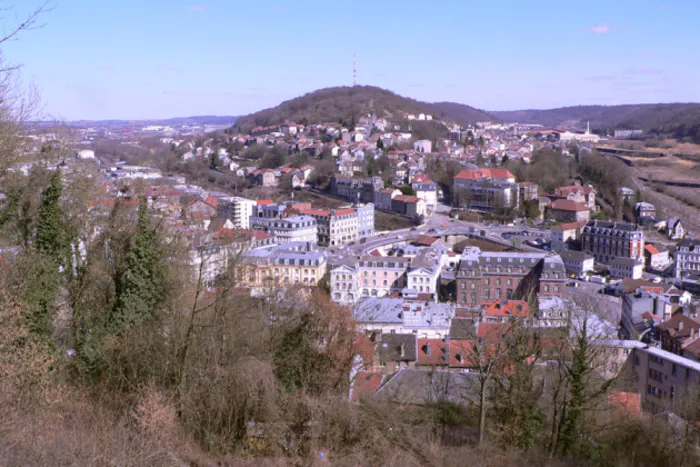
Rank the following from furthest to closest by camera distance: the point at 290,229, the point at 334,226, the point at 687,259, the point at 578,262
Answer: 1. the point at 334,226
2. the point at 290,229
3. the point at 687,259
4. the point at 578,262

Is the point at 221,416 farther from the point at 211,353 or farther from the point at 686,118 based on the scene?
the point at 686,118

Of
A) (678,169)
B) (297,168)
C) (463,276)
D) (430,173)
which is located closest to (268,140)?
(297,168)

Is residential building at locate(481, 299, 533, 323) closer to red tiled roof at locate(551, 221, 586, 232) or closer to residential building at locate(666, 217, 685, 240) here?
red tiled roof at locate(551, 221, 586, 232)

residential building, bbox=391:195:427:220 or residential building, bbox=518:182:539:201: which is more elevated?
residential building, bbox=518:182:539:201

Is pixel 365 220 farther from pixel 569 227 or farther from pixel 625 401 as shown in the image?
pixel 625 401

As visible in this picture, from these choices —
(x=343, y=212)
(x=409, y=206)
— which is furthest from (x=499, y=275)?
(x=409, y=206)

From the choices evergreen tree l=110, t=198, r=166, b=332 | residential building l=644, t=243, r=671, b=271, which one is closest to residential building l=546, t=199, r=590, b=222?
residential building l=644, t=243, r=671, b=271
